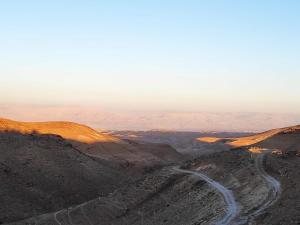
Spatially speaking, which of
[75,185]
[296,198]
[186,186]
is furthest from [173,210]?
[75,185]

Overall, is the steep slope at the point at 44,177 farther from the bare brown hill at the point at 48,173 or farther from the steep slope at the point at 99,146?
the steep slope at the point at 99,146

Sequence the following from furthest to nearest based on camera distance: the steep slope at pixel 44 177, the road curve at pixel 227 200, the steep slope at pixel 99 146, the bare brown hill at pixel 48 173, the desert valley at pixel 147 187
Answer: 1. the steep slope at pixel 99 146
2. the bare brown hill at pixel 48 173
3. the steep slope at pixel 44 177
4. the desert valley at pixel 147 187
5. the road curve at pixel 227 200

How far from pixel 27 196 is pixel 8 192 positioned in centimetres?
235

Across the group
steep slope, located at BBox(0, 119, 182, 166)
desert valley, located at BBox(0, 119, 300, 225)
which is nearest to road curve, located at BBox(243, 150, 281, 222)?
desert valley, located at BBox(0, 119, 300, 225)

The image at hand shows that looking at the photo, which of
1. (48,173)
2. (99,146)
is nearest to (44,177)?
(48,173)

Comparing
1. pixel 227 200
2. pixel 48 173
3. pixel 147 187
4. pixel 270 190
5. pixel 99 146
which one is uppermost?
pixel 270 190

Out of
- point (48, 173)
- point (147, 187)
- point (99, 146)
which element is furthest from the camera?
point (99, 146)

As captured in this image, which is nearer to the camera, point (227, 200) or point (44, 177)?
point (227, 200)

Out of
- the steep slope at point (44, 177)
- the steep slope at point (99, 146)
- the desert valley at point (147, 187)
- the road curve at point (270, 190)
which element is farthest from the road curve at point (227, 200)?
the steep slope at point (99, 146)

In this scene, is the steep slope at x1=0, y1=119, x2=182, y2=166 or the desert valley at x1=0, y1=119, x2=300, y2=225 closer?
the desert valley at x1=0, y1=119, x2=300, y2=225

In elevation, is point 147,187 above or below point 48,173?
above

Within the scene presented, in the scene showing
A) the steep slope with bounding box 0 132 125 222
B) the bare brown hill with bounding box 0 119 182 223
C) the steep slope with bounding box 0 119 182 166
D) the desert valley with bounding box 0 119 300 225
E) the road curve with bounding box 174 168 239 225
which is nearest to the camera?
the road curve with bounding box 174 168 239 225

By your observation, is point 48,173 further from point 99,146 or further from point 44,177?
point 99,146

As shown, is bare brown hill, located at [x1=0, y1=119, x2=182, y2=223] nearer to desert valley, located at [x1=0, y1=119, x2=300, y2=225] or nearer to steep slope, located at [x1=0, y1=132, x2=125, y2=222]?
steep slope, located at [x1=0, y1=132, x2=125, y2=222]
